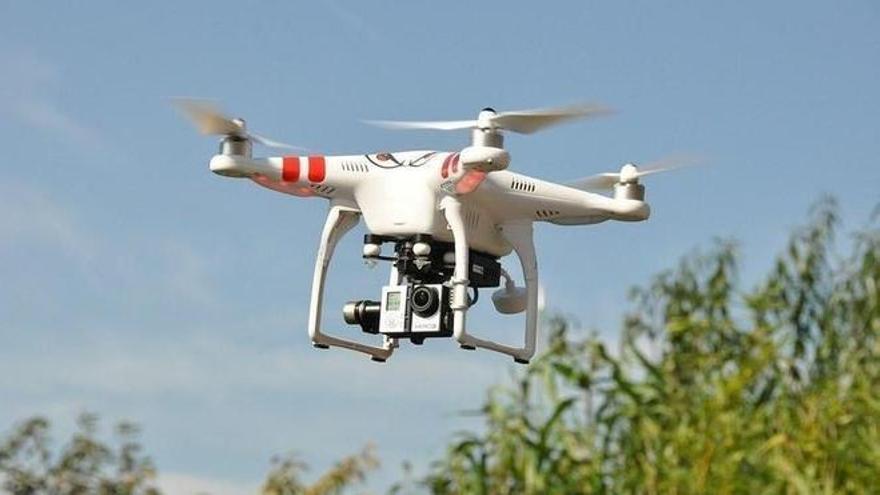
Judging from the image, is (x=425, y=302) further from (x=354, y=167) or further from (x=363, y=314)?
(x=354, y=167)

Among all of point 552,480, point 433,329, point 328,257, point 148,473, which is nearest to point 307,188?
point 328,257

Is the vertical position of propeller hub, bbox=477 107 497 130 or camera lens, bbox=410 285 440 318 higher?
propeller hub, bbox=477 107 497 130

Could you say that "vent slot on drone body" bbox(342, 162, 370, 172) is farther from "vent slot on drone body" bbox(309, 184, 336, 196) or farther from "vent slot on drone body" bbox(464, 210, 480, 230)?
"vent slot on drone body" bbox(464, 210, 480, 230)

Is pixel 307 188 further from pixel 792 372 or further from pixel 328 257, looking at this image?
pixel 792 372

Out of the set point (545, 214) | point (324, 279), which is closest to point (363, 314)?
point (324, 279)

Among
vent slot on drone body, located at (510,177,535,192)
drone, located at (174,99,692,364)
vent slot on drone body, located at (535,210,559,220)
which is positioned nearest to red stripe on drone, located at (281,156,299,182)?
drone, located at (174,99,692,364)

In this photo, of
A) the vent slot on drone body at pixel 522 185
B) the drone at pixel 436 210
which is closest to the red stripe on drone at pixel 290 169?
the drone at pixel 436 210
